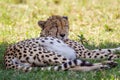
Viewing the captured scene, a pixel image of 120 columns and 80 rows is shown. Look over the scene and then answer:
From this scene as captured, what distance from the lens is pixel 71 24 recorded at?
1162 centimetres

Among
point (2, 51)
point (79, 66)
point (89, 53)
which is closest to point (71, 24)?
point (2, 51)

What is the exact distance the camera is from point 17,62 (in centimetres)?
688

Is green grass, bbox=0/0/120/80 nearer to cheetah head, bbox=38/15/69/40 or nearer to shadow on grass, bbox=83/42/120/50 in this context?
shadow on grass, bbox=83/42/120/50

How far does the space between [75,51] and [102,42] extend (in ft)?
5.16

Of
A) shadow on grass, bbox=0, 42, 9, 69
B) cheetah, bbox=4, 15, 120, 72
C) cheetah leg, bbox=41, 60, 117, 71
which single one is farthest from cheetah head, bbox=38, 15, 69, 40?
cheetah leg, bbox=41, 60, 117, 71

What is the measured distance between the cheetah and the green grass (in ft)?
0.46

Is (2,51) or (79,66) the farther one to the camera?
(2,51)

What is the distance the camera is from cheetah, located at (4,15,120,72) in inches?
255

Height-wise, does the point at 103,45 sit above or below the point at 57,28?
below

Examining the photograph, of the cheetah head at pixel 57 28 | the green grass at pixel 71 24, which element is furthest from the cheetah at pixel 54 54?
the green grass at pixel 71 24

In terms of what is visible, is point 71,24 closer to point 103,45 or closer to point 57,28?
point 103,45

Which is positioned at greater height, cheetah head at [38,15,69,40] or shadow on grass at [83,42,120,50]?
cheetah head at [38,15,69,40]

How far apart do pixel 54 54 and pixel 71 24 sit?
15.8 ft

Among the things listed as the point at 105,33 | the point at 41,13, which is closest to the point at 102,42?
the point at 105,33
